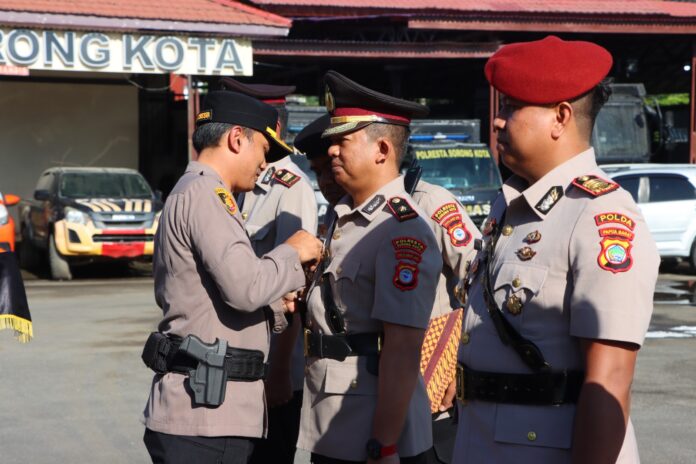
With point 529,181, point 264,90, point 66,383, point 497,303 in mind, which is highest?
point 264,90

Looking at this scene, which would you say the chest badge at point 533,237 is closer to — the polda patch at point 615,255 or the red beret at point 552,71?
the polda patch at point 615,255

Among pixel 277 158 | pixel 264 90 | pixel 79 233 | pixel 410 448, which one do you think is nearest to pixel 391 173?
pixel 277 158

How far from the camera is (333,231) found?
357 centimetres

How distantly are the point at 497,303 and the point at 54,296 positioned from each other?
12229 millimetres

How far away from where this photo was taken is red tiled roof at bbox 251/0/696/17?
21.1 m

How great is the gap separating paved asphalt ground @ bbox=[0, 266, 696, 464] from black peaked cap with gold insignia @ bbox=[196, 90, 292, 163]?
127 inches

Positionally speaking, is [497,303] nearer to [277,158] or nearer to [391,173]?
[391,173]

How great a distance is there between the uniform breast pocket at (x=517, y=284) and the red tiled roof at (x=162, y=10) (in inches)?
664

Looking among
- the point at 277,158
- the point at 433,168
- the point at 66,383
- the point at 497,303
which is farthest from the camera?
the point at 433,168

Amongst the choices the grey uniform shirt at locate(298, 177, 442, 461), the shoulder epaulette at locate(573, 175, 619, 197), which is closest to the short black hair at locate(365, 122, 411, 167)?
the grey uniform shirt at locate(298, 177, 442, 461)

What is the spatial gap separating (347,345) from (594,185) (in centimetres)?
105

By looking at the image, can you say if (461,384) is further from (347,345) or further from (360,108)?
(360,108)

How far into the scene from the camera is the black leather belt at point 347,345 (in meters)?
3.31

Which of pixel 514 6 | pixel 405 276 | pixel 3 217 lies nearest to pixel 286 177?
pixel 405 276
